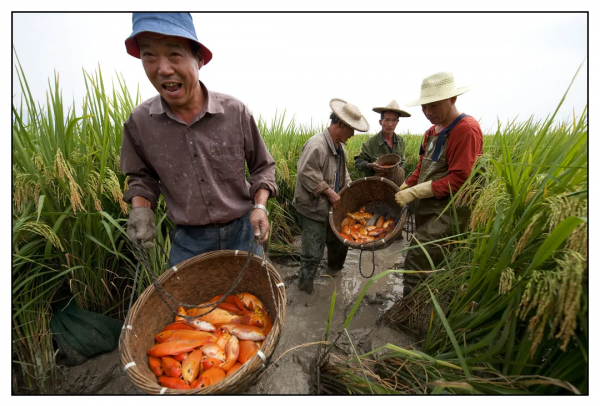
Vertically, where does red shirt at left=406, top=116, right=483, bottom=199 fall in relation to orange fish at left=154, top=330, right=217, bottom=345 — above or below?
above

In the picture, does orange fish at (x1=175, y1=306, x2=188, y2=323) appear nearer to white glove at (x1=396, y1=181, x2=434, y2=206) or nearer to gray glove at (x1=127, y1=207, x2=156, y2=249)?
gray glove at (x1=127, y1=207, x2=156, y2=249)

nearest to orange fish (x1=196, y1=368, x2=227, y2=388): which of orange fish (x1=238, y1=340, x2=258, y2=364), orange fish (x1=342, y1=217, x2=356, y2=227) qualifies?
orange fish (x1=238, y1=340, x2=258, y2=364)

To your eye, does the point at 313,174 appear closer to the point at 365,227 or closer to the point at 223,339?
the point at 365,227

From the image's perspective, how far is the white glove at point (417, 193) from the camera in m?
2.22

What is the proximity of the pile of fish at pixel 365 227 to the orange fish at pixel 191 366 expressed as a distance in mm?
1690

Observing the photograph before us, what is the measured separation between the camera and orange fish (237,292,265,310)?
1.78 m

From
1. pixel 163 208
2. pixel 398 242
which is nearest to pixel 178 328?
pixel 163 208

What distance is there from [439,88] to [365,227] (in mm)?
1495

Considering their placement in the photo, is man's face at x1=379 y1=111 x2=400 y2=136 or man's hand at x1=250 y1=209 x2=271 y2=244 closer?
man's hand at x1=250 y1=209 x2=271 y2=244

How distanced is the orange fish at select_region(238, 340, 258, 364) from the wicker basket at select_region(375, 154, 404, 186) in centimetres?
304

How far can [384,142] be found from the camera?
167 inches

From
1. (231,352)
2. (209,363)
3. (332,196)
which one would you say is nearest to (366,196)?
(332,196)

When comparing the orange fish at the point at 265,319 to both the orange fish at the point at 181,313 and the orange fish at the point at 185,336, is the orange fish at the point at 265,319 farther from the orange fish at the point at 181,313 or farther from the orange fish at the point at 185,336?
the orange fish at the point at 181,313

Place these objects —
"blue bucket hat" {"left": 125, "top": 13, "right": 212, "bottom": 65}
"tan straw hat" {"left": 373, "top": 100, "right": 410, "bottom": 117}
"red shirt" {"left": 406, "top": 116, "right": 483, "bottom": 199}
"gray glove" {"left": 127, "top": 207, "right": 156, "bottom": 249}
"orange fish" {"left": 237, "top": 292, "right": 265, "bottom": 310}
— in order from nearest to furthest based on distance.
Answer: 1. "blue bucket hat" {"left": 125, "top": 13, "right": 212, "bottom": 65}
2. "gray glove" {"left": 127, "top": 207, "right": 156, "bottom": 249}
3. "orange fish" {"left": 237, "top": 292, "right": 265, "bottom": 310}
4. "red shirt" {"left": 406, "top": 116, "right": 483, "bottom": 199}
5. "tan straw hat" {"left": 373, "top": 100, "right": 410, "bottom": 117}
